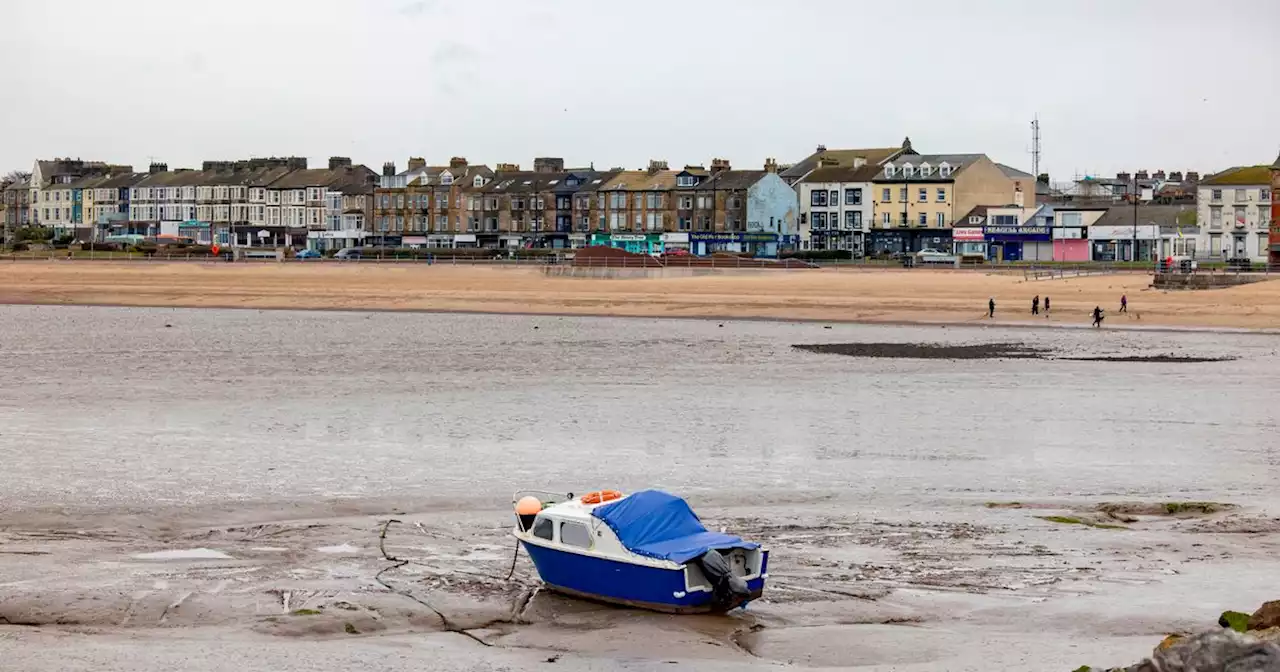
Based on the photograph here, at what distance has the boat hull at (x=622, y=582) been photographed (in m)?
16.7

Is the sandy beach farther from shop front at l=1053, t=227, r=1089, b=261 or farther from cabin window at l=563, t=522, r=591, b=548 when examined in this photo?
cabin window at l=563, t=522, r=591, b=548

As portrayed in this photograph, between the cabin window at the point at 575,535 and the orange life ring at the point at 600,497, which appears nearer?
the cabin window at the point at 575,535

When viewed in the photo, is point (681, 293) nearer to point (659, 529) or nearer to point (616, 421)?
A: point (616, 421)

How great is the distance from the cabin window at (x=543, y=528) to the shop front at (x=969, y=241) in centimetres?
10019

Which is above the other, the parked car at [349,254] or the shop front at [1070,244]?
the shop front at [1070,244]

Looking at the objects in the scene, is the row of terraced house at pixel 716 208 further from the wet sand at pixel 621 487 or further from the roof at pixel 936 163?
the wet sand at pixel 621 487

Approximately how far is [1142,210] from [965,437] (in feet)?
287

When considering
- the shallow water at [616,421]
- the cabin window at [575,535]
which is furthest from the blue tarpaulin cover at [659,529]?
the shallow water at [616,421]

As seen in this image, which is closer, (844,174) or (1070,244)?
(1070,244)

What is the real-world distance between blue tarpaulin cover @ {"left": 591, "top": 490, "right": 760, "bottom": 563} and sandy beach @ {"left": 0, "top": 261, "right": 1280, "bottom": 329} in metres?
46.2

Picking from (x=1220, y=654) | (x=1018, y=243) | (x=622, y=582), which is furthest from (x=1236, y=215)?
(x=1220, y=654)

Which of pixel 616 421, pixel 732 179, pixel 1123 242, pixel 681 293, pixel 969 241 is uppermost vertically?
pixel 732 179

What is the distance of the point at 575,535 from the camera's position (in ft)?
57.2

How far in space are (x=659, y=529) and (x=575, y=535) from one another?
1.04 m
